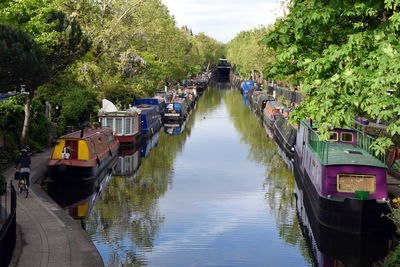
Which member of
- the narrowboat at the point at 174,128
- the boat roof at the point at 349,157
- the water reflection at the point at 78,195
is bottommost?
the narrowboat at the point at 174,128

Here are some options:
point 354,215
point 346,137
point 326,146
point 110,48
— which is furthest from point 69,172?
point 110,48

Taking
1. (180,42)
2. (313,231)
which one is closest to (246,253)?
(313,231)

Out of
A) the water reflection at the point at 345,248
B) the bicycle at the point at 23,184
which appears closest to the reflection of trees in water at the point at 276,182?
the water reflection at the point at 345,248

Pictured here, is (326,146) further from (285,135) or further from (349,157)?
(285,135)

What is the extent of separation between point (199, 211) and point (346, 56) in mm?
14559

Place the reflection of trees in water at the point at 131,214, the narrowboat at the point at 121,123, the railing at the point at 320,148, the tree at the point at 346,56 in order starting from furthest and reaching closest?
the narrowboat at the point at 121,123 < the railing at the point at 320,148 < the reflection of trees in water at the point at 131,214 < the tree at the point at 346,56

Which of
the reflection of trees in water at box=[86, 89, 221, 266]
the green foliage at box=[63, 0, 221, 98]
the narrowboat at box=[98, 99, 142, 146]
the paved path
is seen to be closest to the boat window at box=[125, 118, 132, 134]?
the narrowboat at box=[98, 99, 142, 146]

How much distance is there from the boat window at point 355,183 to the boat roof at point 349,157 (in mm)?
518

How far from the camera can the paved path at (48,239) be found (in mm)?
16609

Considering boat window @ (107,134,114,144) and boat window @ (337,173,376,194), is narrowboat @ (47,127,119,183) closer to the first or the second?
boat window @ (107,134,114,144)

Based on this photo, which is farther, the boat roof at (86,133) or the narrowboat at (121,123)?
the narrowboat at (121,123)

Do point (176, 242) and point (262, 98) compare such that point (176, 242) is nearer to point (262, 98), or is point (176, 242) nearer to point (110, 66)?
point (110, 66)

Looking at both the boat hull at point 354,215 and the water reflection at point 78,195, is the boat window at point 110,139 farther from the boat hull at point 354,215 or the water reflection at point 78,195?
the boat hull at point 354,215

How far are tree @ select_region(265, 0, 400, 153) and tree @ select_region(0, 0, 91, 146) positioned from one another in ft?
60.9
